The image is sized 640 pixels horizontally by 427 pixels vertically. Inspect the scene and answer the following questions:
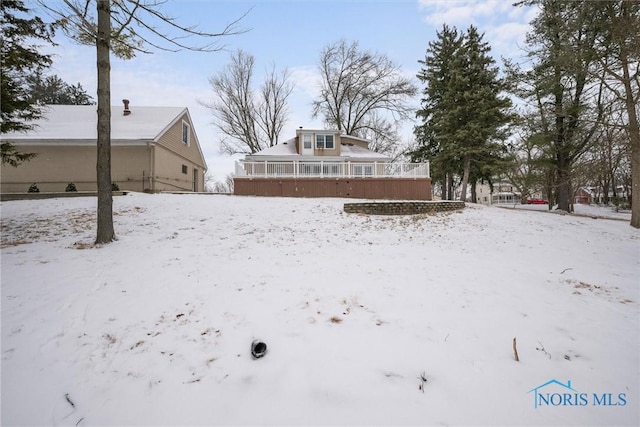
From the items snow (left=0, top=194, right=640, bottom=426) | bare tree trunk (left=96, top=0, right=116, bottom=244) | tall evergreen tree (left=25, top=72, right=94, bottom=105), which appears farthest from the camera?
tall evergreen tree (left=25, top=72, right=94, bottom=105)

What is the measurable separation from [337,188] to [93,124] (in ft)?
47.7

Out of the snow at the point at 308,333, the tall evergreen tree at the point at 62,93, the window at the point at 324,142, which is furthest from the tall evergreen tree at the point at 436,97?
the tall evergreen tree at the point at 62,93

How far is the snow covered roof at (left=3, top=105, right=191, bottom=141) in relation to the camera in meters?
13.9

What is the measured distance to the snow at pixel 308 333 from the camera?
2.10m

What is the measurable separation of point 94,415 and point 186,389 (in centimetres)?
63

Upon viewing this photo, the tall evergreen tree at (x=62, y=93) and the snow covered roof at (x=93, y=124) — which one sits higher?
the tall evergreen tree at (x=62, y=93)

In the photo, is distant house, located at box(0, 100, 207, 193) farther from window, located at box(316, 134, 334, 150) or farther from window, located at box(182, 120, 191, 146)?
window, located at box(316, 134, 334, 150)

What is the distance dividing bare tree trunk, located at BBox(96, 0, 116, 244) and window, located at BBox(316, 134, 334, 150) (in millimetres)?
13770

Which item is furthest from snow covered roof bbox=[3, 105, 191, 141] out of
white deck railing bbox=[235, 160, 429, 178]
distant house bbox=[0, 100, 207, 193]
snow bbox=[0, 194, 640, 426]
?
snow bbox=[0, 194, 640, 426]

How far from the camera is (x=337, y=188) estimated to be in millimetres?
14109

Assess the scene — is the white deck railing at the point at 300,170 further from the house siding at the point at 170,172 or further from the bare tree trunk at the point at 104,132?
the bare tree trunk at the point at 104,132

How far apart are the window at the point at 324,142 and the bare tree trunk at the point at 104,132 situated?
13770 millimetres

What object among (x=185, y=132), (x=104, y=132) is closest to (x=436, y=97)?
(x=185, y=132)

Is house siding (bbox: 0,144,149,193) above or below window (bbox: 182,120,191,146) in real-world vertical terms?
below
